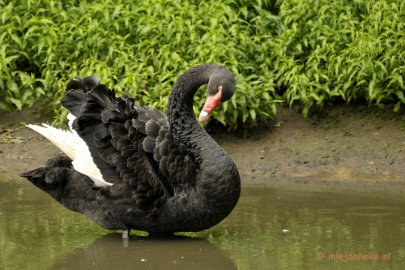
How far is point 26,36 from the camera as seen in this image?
9195mm

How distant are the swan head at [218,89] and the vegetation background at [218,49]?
2519mm

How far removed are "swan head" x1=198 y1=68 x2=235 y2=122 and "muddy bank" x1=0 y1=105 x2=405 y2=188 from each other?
83.6 inches

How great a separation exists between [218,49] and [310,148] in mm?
1298

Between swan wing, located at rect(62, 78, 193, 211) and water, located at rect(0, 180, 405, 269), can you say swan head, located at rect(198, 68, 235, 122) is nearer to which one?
swan wing, located at rect(62, 78, 193, 211)

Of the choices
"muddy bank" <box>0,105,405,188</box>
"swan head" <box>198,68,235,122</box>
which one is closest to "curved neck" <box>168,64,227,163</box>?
"swan head" <box>198,68,235,122</box>

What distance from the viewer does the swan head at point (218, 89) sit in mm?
5781

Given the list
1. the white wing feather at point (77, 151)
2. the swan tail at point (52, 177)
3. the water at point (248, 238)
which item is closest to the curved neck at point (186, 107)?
the white wing feather at point (77, 151)

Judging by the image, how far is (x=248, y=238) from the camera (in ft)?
19.4

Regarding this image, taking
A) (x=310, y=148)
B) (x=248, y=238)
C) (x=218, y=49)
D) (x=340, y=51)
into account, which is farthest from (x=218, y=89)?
(x=340, y=51)

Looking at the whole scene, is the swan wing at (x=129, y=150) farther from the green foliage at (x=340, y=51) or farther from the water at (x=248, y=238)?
the green foliage at (x=340, y=51)

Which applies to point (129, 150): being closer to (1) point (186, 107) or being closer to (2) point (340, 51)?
(1) point (186, 107)

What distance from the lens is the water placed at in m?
5.32

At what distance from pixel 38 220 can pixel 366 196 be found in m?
2.52

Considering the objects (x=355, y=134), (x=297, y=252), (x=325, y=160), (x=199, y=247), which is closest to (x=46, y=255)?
(x=199, y=247)
